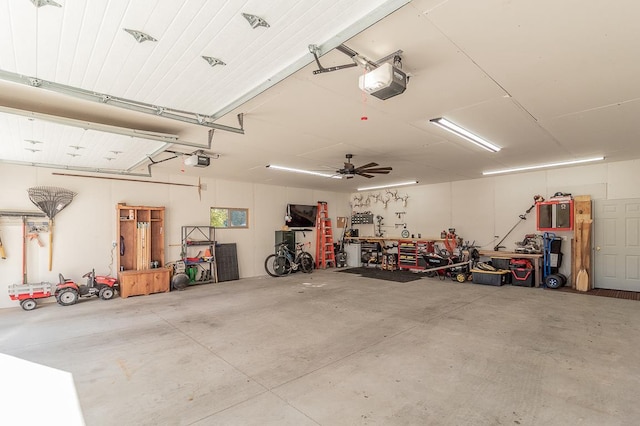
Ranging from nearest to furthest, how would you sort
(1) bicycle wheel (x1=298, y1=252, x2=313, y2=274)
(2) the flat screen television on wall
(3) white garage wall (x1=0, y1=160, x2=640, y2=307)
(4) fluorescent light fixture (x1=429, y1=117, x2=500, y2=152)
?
(4) fluorescent light fixture (x1=429, y1=117, x2=500, y2=152) < (3) white garage wall (x1=0, y1=160, x2=640, y2=307) < (1) bicycle wheel (x1=298, y1=252, x2=313, y2=274) < (2) the flat screen television on wall

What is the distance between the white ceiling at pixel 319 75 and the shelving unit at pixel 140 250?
83.7 inches

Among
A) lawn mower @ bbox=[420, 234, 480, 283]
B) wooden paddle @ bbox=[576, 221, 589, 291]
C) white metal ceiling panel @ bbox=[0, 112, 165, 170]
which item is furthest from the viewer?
lawn mower @ bbox=[420, 234, 480, 283]

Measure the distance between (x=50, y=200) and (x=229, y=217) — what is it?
3.80 metres

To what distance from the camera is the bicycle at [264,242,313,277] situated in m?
9.00

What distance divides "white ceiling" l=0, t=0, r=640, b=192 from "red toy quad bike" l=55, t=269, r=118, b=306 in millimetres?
2439

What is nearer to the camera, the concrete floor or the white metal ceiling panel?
the concrete floor

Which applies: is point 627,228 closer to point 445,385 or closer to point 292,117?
point 445,385

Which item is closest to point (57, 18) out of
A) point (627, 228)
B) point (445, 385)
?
point (445, 385)

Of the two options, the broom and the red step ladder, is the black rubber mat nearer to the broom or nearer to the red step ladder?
the red step ladder

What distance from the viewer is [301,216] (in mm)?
10008

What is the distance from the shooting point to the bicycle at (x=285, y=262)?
9.00 m

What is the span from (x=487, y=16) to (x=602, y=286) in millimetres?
7475

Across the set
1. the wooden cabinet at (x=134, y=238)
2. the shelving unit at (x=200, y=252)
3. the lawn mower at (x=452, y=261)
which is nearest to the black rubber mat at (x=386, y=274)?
the lawn mower at (x=452, y=261)

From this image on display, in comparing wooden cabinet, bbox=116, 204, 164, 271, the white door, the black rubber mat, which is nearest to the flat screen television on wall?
the black rubber mat
